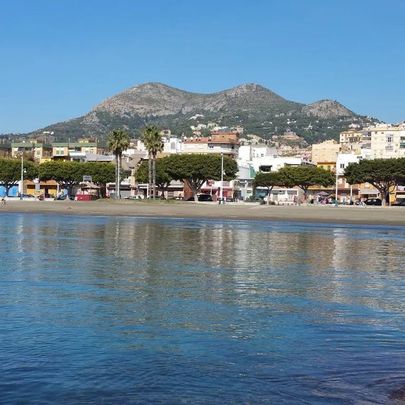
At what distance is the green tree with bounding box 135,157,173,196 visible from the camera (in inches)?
4798

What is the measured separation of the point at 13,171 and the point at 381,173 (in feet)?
213

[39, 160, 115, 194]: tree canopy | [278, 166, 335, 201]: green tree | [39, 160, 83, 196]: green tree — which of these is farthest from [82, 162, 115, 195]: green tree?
[278, 166, 335, 201]: green tree

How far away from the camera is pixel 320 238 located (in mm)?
48469

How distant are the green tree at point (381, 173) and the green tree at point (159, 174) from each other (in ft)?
102

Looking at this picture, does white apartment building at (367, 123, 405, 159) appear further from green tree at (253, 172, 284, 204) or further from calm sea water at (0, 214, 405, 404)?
calm sea water at (0, 214, 405, 404)

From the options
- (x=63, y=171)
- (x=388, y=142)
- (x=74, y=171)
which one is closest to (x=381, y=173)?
(x=74, y=171)

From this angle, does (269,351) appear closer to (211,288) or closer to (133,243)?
(211,288)

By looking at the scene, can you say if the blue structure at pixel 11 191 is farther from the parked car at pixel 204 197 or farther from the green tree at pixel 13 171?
the parked car at pixel 204 197

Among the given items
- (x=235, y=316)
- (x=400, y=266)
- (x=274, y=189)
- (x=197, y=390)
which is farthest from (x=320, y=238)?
(x=274, y=189)

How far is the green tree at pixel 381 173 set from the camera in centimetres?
11069

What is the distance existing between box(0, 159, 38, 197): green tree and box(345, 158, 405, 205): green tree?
57851 mm

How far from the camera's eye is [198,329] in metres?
15.9

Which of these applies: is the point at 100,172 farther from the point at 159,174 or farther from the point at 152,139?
the point at 152,139

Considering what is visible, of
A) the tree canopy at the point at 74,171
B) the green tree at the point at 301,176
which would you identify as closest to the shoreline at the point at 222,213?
the tree canopy at the point at 74,171
